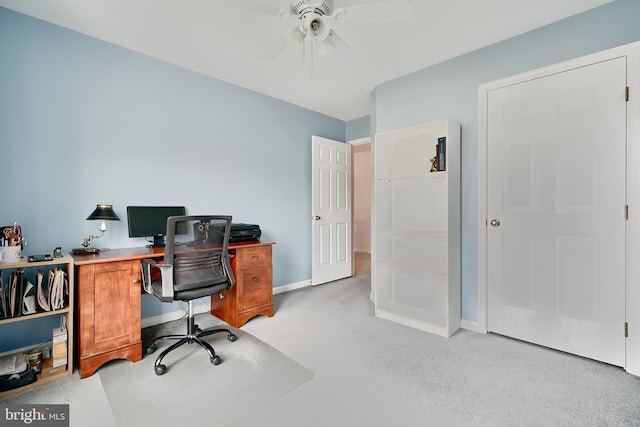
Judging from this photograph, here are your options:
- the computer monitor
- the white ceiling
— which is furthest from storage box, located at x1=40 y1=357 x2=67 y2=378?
the white ceiling

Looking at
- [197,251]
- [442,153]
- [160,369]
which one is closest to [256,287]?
[197,251]

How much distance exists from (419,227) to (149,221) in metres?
2.51

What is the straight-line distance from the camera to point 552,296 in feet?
7.29

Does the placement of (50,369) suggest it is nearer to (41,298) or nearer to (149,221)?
(41,298)

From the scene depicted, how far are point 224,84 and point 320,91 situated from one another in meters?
1.12

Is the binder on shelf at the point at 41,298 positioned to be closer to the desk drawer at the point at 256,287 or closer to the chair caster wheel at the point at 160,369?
the chair caster wheel at the point at 160,369

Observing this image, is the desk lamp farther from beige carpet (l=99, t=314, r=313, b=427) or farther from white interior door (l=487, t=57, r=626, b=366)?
white interior door (l=487, t=57, r=626, b=366)

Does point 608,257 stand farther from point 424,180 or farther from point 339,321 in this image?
point 339,321

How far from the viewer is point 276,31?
2.30m

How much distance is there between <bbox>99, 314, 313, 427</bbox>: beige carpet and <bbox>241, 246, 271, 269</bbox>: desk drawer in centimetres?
73

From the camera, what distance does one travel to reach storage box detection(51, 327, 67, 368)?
74.2 inches

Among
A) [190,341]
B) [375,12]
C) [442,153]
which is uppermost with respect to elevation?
[375,12]

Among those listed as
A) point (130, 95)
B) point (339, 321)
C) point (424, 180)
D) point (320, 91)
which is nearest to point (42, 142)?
point (130, 95)

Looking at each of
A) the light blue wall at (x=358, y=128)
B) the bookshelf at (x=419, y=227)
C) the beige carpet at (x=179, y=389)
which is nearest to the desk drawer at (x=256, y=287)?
the beige carpet at (x=179, y=389)
